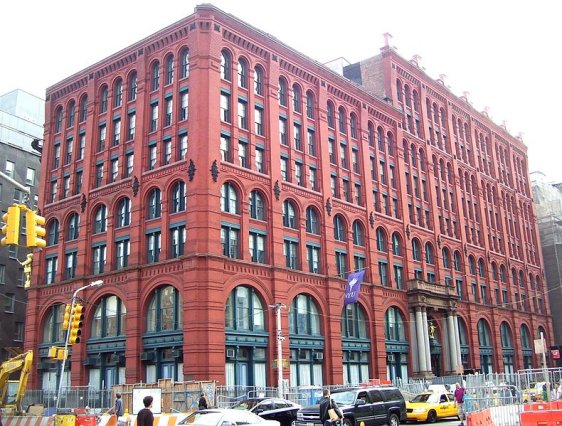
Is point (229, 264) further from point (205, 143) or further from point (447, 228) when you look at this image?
point (447, 228)

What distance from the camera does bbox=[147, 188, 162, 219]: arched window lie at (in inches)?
1708

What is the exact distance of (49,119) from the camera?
54.4 metres

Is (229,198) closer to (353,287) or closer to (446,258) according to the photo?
(353,287)

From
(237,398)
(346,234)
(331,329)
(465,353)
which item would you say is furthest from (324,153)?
(465,353)

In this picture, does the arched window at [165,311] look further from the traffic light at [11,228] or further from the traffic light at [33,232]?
the traffic light at [11,228]

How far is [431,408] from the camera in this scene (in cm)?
3416

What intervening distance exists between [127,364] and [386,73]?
41048 mm

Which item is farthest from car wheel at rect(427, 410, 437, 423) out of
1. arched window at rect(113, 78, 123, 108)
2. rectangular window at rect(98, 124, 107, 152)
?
arched window at rect(113, 78, 123, 108)

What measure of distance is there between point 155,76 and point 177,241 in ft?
45.6

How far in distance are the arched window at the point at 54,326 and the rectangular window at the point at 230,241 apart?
1582cm

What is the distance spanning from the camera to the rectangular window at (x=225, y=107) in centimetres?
4381

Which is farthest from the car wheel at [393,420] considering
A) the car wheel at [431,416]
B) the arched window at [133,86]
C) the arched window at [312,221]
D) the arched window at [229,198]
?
the arched window at [133,86]

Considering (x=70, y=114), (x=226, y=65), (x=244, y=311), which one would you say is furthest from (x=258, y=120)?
(x=70, y=114)

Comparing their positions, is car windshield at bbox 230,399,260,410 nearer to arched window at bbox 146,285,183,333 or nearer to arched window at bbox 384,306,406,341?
arched window at bbox 146,285,183,333
